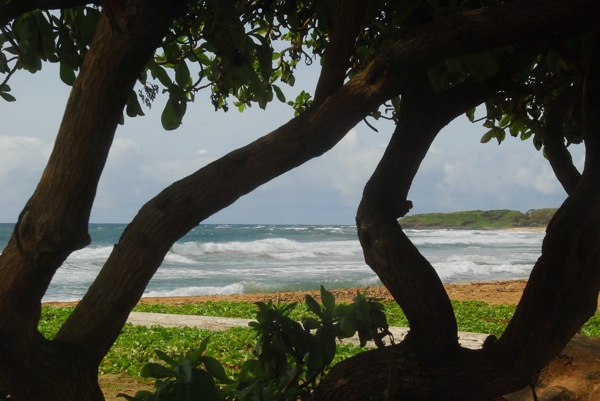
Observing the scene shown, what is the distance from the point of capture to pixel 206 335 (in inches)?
273

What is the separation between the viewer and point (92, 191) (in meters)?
1.93

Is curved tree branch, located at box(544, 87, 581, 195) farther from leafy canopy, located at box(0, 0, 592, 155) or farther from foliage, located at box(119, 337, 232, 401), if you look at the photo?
foliage, located at box(119, 337, 232, 401)

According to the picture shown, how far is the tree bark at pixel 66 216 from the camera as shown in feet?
6.20

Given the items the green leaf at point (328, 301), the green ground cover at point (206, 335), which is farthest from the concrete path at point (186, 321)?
the green leaf at point (328, 301)

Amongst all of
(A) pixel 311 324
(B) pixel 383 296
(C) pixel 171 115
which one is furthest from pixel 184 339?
(B) pixel 383 296

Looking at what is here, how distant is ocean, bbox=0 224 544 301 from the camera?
18.8 metres

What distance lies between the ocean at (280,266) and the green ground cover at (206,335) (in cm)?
779

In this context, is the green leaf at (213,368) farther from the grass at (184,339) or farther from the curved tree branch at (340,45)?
the grass at (184,339)

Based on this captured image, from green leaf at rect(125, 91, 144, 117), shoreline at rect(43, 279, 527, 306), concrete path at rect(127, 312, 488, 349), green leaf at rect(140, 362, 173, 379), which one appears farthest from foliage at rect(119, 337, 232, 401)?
shoreline at rect(43, 279, 527, 306)

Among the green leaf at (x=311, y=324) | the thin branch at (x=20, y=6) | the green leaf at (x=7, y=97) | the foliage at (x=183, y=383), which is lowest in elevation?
the foliage at (x=183, y=383)

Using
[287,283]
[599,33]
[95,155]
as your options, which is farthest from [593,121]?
[287,283]

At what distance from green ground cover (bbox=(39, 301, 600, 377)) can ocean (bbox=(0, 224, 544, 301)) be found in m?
7.79

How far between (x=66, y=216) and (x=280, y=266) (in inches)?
932

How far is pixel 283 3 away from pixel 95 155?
4.16ft
